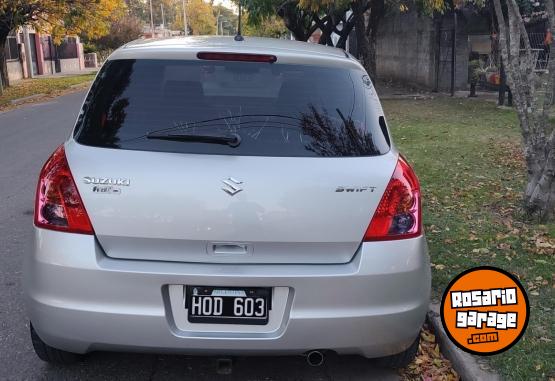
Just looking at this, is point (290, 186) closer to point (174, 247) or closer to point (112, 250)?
point (174, 247)

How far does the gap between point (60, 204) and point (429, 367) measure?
2.20 m

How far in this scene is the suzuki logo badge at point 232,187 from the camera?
2.80 m

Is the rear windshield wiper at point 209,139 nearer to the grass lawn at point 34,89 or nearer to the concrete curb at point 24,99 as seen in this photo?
the grass lawn at point 34,89

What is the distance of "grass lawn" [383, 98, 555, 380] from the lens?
3.60 m

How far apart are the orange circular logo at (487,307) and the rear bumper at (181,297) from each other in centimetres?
28

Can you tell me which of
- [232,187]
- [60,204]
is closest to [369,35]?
[232,187]

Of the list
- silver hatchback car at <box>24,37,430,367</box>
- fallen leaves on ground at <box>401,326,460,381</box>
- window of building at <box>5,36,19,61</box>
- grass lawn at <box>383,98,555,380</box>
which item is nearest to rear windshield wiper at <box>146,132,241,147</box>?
silver hatchback car at <box>24,37,430,367</box>

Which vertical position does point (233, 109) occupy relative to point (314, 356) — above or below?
above

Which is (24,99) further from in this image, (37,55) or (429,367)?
(429,367)

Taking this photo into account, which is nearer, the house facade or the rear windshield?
the rear windshield

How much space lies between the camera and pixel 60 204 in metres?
2.88

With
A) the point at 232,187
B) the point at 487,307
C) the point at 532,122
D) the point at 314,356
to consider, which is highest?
the point at 232,187

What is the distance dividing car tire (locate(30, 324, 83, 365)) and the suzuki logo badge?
1.30 m

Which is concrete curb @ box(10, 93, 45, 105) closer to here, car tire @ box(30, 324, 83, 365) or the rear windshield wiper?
car tire @ box(30, 324, 83, 365)
